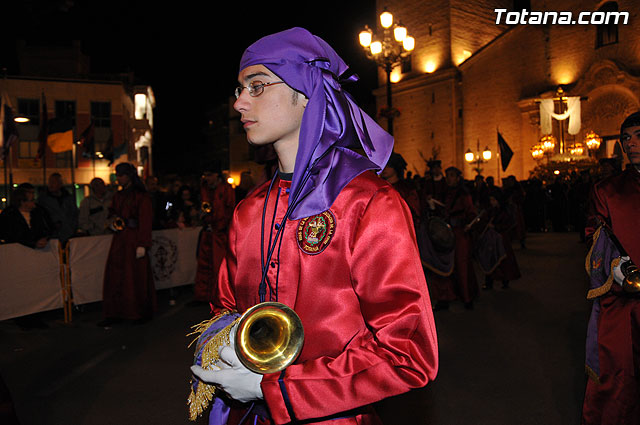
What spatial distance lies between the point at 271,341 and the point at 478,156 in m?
31.1

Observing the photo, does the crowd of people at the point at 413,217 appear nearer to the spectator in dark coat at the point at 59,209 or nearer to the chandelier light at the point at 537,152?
the spectator in dark coat at the point at 59,209

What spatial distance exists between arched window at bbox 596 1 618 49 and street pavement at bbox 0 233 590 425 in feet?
79.0

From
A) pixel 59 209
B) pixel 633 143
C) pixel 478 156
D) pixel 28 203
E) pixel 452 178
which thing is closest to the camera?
pixel 633 143

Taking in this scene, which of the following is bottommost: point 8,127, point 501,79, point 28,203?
point 28,203

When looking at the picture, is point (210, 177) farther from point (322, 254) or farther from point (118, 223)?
point (322, 254)

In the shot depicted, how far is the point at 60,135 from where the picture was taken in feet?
41.3

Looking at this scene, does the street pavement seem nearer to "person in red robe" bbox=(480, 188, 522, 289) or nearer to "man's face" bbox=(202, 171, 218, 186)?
"person in red robe" bbox=(480, 188, 522, 289)

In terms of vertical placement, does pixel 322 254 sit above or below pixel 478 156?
below

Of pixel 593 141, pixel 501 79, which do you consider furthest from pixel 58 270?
pixel 501 79

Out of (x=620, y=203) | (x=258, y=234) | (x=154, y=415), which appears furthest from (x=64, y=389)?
(x=620, y=203)

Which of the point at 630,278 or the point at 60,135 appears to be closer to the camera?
the point at 630,278

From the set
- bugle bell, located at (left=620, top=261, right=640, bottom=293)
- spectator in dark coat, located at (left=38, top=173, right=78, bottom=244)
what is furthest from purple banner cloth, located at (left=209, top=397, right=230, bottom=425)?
spectator in dark coat, located at (left=38, top=173, right=78, bottom=244)

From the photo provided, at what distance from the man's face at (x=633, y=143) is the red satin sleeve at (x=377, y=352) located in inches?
102

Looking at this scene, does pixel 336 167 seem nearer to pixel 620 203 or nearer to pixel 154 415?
pixel 620 203
